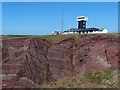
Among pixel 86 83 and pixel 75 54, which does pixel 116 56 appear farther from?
pixel 86 83

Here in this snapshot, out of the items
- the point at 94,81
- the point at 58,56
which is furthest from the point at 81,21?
the point at 94,81

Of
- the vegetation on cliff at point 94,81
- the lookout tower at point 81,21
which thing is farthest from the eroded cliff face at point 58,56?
the lookout tower at point 81,21

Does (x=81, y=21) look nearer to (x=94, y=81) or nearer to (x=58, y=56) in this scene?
(x=58, y=56)

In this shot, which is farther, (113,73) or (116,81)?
(113,73)

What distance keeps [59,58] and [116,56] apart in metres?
8.09

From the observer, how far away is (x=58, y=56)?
43.7m

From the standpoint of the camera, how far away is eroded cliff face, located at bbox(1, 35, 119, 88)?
34.5 m

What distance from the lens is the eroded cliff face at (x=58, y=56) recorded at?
34.5m

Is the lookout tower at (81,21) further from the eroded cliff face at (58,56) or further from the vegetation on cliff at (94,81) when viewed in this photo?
the vegetation on cliff at (94,81)

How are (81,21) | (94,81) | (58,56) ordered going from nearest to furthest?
(94,81) → (58,56) → (81,21)

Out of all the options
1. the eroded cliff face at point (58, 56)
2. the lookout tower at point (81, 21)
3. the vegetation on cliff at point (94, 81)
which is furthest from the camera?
the lookout tower at point (81, 21)

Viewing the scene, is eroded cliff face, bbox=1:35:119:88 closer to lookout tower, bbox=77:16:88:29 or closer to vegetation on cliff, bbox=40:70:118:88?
vegetation on cliff, bbox=40:70:118:88

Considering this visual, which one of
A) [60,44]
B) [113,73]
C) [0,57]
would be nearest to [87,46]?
[60,44]

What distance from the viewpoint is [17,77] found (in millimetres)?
30781
